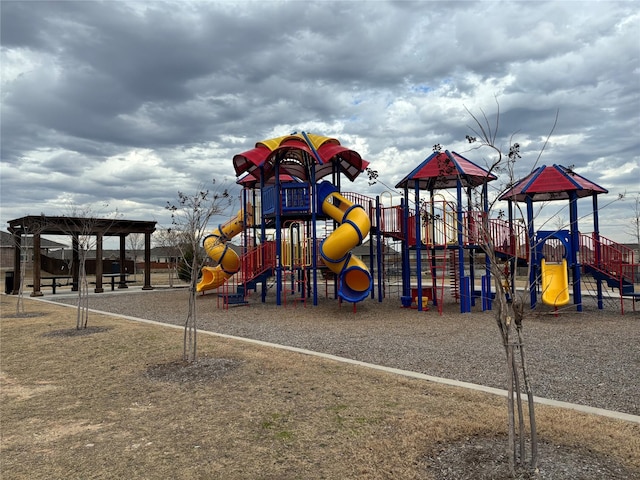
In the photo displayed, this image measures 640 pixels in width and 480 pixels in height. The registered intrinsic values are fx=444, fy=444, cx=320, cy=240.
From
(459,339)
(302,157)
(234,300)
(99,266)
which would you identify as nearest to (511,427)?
(459,339)

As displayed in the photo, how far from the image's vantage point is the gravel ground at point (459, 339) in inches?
252

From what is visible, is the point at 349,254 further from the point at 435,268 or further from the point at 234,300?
the point at 234,300

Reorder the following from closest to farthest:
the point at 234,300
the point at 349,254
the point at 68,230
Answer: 1. the point at 349,254
2. the point at 234,300
3. the point at 68,230

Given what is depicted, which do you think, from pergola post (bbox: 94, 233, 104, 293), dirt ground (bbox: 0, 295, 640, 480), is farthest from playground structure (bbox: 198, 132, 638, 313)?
pergola post (bbox: 94, 233, 104, 293)

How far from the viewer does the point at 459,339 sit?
32.2 ft

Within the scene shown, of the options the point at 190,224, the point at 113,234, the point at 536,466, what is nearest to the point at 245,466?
the point at 536,466

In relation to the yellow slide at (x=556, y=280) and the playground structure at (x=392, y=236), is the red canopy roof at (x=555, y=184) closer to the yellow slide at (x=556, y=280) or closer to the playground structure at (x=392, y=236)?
the playground structure at (x=392, y=236)

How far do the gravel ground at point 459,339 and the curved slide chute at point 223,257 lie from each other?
12.4 feet

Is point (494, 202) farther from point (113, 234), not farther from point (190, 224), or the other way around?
point (113, 234)

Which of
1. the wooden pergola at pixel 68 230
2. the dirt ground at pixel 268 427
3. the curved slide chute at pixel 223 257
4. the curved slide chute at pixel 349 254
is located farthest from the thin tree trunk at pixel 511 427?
the wooden pergola at pixel 68 230

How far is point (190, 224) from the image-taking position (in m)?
8.07

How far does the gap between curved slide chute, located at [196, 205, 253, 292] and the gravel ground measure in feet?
12.4

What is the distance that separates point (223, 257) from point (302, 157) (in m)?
5.91

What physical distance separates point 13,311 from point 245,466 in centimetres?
1576
